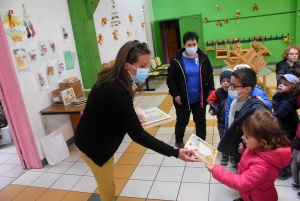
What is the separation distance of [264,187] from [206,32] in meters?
7.59

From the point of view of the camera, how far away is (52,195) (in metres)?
2.70

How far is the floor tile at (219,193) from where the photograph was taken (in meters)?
2.31

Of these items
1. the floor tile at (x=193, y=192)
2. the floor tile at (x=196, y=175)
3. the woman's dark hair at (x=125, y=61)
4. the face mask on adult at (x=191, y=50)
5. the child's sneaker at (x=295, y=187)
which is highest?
the woman's dark hair at (x=125, y=61)

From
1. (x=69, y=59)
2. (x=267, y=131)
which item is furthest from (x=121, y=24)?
(x=267, y=131)

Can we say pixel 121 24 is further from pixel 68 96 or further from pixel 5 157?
pixel 5 157

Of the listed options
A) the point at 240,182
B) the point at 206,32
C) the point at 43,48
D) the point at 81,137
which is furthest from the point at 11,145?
the point at 206,32

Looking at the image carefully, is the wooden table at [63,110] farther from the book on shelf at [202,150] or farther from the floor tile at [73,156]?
the book on shelf at [202,150]

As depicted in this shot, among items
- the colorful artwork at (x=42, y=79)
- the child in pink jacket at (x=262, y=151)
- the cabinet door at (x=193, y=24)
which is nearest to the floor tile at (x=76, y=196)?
the colorful artwork at (x=42, y=79)

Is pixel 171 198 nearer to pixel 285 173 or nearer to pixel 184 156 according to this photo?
pixel 184 156

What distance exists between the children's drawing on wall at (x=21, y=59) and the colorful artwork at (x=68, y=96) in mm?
561

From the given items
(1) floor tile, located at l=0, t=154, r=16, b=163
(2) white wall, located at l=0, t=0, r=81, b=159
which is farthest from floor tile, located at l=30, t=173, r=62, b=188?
(1) floor tile, located at l=0, t=154, r=16, b=163

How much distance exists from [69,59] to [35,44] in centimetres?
74

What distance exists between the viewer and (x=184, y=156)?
161 centimetres

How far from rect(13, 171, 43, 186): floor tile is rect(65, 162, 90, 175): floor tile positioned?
0.39 m
